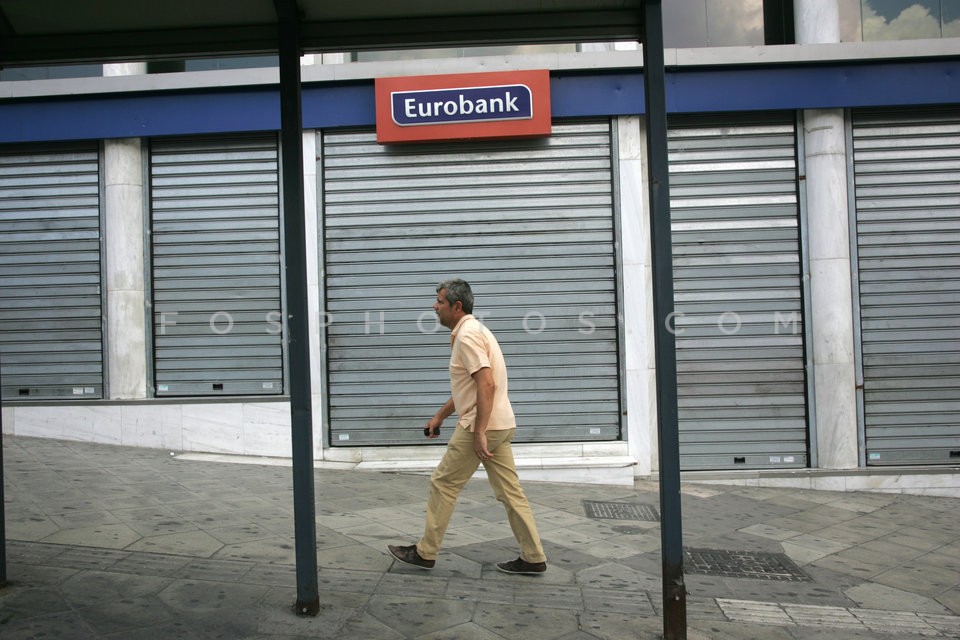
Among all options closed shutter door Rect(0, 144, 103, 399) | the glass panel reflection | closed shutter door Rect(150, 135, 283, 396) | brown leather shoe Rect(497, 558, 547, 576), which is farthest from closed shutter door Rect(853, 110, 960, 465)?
closed shutter door Rect(0, 144, 103, 399)

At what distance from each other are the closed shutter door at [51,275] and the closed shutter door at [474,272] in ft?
9.80

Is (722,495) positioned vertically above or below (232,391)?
below

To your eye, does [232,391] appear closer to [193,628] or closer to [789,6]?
[193,628]

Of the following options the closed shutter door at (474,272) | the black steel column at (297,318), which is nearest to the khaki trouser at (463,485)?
the black steel column at (297,318)

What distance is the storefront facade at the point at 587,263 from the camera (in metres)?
8.43

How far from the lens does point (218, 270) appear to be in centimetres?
891

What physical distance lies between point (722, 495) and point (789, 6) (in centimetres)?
587

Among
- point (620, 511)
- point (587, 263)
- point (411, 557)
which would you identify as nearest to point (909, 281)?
point (587, 263)

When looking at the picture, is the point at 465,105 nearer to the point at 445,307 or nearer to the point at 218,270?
the point at 218,270

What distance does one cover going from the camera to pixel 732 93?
27.7ft

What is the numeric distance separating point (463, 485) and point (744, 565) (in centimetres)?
231

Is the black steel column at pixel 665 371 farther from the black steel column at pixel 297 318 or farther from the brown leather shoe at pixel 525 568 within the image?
the black steel column at pixel 297 318

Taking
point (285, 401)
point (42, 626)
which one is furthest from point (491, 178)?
point (42, 626)

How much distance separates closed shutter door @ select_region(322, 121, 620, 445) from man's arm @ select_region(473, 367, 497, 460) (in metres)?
3.96
